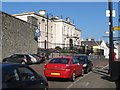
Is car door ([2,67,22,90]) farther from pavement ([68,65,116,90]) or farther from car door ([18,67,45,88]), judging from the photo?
pavement ([68,65,116,90])

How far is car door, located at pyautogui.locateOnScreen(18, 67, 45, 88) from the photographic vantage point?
27.0ft

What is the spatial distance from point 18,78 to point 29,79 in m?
0.59

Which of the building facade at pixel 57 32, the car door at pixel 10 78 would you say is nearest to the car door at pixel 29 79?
the car door at pixel 10 78

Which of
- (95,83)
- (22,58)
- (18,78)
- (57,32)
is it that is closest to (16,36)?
(22,58)

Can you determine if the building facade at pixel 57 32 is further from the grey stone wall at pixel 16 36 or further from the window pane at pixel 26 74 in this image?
the window pane at pixel 26 74

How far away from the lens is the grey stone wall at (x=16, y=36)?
39.1m

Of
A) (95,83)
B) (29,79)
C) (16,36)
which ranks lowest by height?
(95,83)

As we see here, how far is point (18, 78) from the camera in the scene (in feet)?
26.4

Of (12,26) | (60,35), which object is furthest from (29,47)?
(60,35)

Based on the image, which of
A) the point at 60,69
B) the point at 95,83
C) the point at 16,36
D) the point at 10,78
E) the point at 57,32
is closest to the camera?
the point at 10,78

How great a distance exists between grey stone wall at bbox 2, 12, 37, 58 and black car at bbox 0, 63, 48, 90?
29.9 meters

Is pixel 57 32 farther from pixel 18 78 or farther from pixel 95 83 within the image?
pixel 18 78

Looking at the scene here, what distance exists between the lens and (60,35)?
246ft

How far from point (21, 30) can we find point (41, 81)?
120ft
